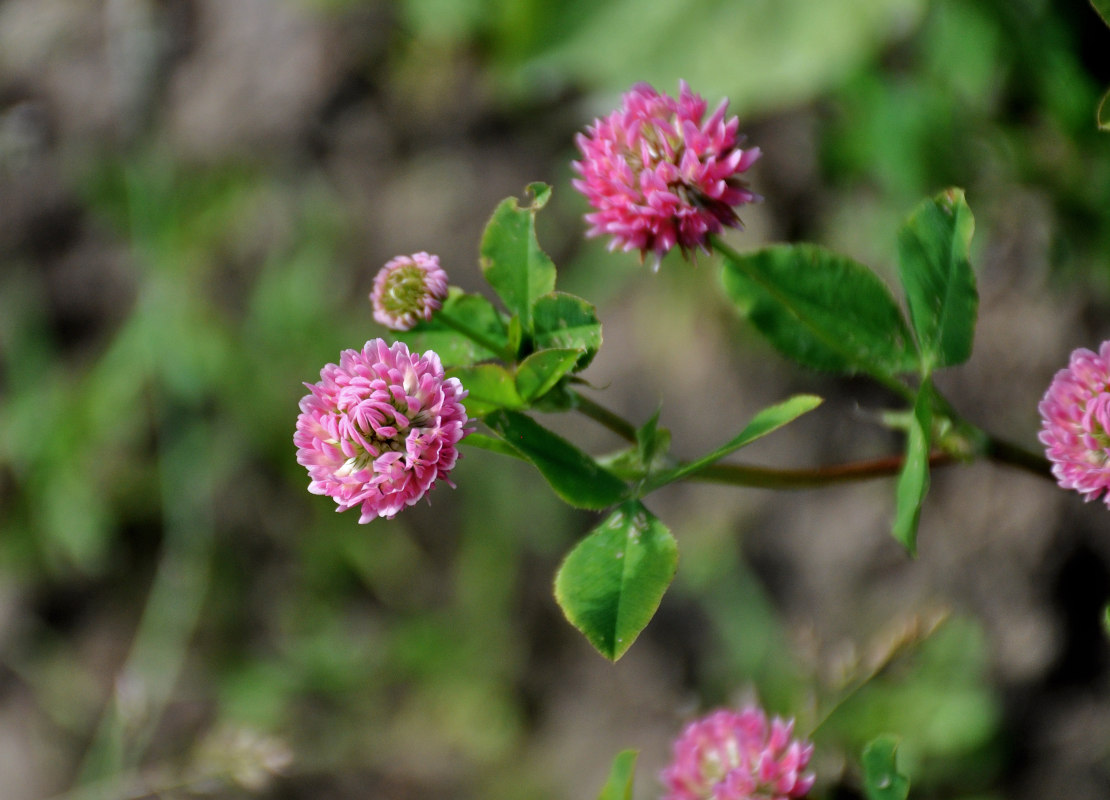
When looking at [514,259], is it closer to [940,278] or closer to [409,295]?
[409,295]

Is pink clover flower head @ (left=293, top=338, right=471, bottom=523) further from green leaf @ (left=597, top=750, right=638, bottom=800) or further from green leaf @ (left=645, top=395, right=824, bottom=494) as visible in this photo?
green leaf @ (left=597, top=750, right=638, bottom=800)

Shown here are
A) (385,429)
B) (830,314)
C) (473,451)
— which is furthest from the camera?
(473,451)

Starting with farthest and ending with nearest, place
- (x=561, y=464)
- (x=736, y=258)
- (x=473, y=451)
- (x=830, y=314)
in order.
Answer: (x=473, y=451), (x=830, y=314), (x=736, y=258), (x=561, y=464)

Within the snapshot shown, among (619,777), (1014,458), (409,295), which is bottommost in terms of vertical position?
(619,777)

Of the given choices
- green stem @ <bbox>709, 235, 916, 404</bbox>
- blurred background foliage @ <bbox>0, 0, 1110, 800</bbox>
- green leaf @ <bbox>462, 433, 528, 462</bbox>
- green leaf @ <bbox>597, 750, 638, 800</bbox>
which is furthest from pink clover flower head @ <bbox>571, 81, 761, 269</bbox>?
blurred background foliage @ <bbox>0, 0, 1110, 800</bbox>

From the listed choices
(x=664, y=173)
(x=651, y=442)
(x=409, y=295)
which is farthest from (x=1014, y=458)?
(x=409, y=295)

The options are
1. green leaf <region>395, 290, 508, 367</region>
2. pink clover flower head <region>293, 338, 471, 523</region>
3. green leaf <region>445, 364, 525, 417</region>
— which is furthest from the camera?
green leaf <region>395, 290, 508, 367</region>

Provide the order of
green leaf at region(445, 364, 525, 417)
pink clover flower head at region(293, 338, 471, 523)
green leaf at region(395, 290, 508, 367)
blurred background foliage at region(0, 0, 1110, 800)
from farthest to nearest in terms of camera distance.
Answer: blurred background foliage at region(0, 0, 1110, 800), green leaf at region(395, 290, 508, 367), green leaf at region(445, 364, 525, 417), pink clover flower head at region(293, 338, 471, 523)
